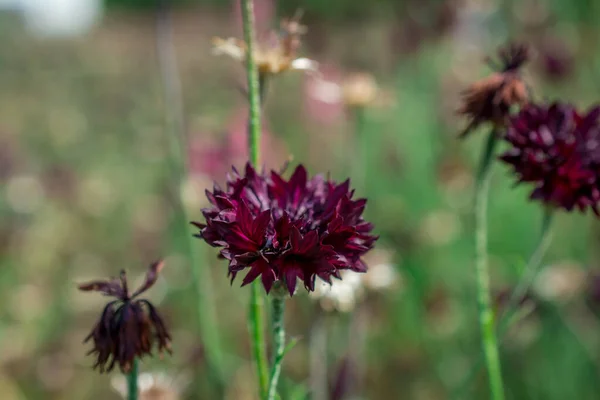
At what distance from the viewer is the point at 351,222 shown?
666 mm

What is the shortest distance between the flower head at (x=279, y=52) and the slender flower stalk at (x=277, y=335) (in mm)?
312

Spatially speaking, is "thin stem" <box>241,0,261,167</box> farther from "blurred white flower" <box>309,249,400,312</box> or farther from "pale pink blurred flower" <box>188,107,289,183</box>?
"pale pink blurred flower" <box>188,107,289,183</box>

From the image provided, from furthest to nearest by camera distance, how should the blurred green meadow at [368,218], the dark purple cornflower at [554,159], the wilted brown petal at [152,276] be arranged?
the blurred green meadow at [368,218] < the dark purple cornflower at [554,159] < the wilted brown petal at [152,276]

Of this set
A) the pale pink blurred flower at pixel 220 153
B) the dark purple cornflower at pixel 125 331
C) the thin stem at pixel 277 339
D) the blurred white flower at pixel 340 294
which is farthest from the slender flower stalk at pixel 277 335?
the pale pink blurred flower at pixel 220 153

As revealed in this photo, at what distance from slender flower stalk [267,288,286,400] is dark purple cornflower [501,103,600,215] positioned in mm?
372

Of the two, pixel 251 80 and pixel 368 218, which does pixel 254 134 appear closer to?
pixel 251 80

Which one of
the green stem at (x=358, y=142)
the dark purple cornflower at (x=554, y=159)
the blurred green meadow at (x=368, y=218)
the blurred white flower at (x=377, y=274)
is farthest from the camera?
the blurred green meadow at (x=368, y=218)

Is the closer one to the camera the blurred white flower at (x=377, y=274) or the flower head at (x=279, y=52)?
the flower head at (x=279, y=52)

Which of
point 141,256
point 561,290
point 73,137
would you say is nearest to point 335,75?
point 141,256

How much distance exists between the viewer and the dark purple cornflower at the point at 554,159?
0.84 m

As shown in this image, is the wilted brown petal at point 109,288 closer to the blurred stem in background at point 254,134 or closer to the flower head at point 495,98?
the blurred stem in background at point 254,134

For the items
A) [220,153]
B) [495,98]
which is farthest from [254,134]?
[220,153]

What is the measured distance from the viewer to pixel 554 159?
2.81 feet

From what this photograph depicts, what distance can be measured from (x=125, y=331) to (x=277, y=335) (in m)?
0.16
